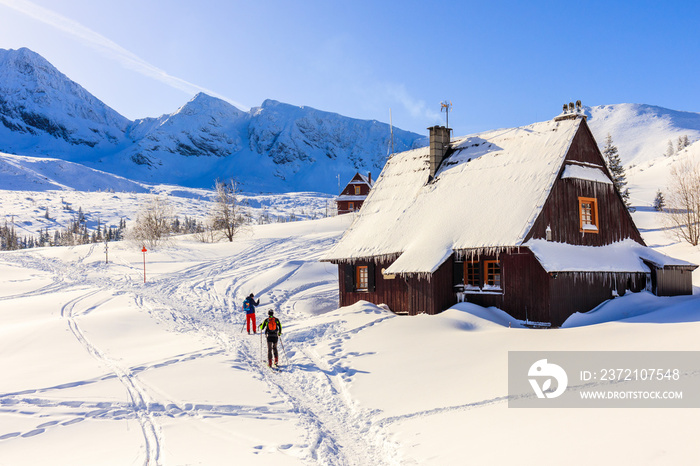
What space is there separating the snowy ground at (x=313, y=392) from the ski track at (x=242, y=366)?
6cm

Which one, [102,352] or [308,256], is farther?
[308,256]

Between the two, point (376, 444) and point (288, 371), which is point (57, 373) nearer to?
point (288, 371)

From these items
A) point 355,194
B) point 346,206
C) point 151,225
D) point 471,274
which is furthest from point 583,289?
point 346,206

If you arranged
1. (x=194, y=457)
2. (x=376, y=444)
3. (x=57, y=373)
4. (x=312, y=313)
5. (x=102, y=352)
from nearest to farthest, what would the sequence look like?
(x=194, y=457)
(x=376, y=444)
(x=57, y=373)
(x=102, y=352)
(x=312, y=313)

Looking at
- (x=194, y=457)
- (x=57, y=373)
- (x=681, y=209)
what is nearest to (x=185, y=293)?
(x=57, y=373)

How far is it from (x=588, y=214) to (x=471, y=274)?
Answer: 17.3 feet

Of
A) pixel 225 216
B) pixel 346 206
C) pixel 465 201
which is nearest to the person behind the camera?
Result: pixel 465 201

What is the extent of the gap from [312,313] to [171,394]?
14007 mm

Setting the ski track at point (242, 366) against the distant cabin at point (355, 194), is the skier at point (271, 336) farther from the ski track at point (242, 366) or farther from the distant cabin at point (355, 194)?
the distant cabin at point (355, 194)

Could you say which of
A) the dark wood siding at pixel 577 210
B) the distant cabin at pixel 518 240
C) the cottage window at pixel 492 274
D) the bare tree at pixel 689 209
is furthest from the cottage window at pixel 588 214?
the bare tree at pixel 689 209

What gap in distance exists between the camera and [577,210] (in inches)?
747

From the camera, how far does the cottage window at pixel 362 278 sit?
23150 mm

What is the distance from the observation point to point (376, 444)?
8.28m

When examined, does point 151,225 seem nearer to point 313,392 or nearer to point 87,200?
point 313,392
